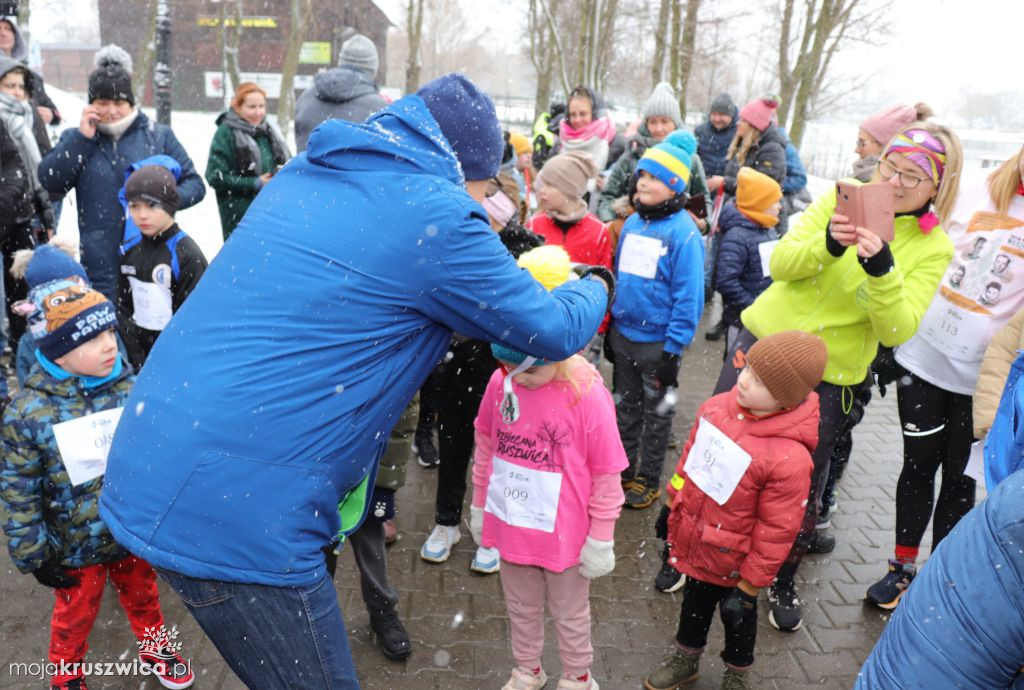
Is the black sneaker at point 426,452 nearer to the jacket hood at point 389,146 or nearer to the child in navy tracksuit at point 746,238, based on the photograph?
the child in navy tracksuit at point 746,238

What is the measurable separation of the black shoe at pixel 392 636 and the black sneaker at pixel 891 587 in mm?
2276

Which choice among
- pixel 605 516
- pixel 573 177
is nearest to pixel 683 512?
pixel 605 516

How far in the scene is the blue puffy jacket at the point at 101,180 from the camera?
491cm

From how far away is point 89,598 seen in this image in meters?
2.69

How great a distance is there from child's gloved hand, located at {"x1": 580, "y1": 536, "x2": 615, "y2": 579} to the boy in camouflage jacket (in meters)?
1.68

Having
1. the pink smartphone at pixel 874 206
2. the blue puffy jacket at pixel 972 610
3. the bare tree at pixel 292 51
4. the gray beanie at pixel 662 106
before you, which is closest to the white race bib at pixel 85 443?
the blue puffy jacket at pixel 972 610

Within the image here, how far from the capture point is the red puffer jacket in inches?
103

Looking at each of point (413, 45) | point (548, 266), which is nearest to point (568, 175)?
point (548, 266)

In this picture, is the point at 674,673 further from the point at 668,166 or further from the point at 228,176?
the point at 228,176

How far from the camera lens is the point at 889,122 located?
4715 millimetres

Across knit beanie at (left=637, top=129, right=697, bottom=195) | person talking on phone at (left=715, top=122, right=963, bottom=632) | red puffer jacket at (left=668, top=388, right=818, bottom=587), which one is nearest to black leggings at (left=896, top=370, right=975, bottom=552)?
person talking on phone at (left=715, top=122, right=963, bottom=632)

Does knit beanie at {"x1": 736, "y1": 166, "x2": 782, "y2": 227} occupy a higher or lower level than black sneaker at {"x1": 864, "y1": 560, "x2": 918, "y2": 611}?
higher

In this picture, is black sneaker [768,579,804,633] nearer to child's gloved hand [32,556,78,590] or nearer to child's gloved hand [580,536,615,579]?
child's gloved hand [580,536,615,579]

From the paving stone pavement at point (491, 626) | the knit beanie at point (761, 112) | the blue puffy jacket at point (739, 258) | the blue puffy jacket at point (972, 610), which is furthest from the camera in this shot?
the knit beanie at point (761, 112)
